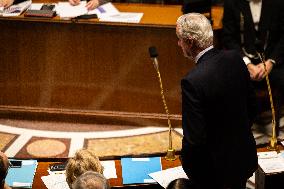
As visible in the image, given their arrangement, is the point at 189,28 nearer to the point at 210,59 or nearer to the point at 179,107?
Result: the point at 210,59

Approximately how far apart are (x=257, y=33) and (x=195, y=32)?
2.51 metres

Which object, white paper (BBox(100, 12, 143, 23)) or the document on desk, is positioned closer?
the document on desk

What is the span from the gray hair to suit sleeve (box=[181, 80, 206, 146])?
258mm

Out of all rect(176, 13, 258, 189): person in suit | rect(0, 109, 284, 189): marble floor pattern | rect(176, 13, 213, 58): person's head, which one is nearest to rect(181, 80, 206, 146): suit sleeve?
rect(176, 13, 258, 189): person in suit

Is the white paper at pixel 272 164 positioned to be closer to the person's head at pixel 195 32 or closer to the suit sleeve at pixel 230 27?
the person's head at pixel 195 32

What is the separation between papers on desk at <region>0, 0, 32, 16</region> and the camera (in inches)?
216

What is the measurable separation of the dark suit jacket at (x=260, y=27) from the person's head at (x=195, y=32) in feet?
7.72

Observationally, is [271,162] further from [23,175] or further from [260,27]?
[260,27]

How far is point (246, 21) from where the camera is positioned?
5242 mm

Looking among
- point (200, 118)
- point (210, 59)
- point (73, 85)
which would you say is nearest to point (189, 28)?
point (210, 59)

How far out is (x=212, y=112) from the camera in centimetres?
290

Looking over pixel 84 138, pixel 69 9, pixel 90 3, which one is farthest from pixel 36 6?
pixel 84 138

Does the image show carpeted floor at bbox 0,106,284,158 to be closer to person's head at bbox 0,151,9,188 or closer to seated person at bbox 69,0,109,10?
seated person at bbox 69,0,109,10

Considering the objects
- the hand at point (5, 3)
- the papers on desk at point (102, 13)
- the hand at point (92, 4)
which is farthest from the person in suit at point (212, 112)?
the hand at point (5, 3)
